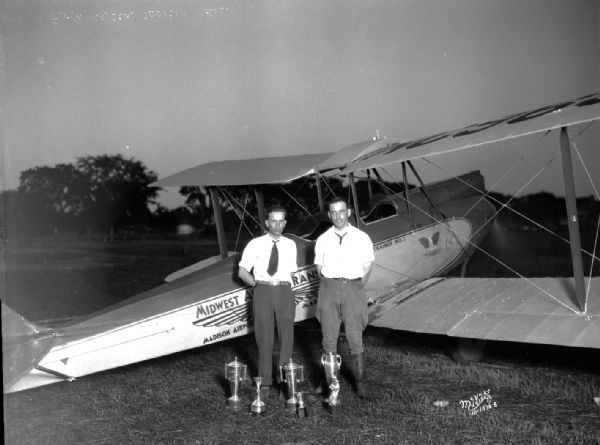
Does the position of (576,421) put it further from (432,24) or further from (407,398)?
(432,24)

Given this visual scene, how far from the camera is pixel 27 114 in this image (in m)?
5.30

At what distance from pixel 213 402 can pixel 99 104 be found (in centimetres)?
547

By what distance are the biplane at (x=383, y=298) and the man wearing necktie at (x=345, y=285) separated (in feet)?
3.31

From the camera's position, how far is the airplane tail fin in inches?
176

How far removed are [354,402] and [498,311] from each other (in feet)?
5.69

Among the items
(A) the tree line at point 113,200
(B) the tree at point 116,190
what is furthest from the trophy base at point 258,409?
(B) the tree at point 116,190

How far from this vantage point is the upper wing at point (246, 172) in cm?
699

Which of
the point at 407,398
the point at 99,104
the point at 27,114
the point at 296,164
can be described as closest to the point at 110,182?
the point at 99,104
